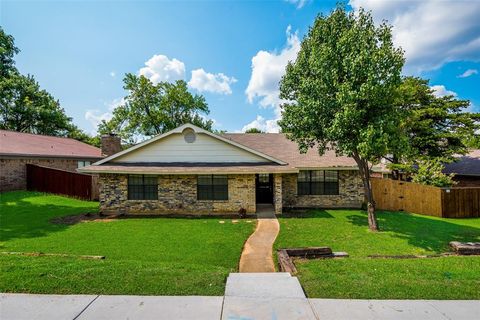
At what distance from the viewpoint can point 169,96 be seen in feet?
119

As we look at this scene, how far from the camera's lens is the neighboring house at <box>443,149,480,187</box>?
68.4 feet

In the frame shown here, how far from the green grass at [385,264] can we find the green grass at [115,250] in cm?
195

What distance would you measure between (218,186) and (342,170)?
7539mm

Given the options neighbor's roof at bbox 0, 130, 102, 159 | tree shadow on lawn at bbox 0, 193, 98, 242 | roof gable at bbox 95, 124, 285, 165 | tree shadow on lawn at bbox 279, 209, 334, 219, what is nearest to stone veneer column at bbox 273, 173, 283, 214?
tree shadow on lawn at bbox 279, 209, 334, 219

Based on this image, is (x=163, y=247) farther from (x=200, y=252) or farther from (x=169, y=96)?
(x=169, y=96)

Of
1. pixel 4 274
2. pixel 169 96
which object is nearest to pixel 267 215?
pixel 4 274

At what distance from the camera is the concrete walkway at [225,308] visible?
12.4ft

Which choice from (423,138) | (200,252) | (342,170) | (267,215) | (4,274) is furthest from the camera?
(423,138)

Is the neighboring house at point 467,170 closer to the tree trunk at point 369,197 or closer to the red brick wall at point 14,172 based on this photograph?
the tree trunk at point 369,197

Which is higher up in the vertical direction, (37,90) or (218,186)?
(37,90)

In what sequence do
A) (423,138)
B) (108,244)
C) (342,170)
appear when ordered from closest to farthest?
(108,244), (342,170), (423,138)

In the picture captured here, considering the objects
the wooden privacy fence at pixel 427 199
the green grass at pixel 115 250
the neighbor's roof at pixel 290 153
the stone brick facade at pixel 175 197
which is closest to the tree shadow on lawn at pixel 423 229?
the wooden privacy fence at pixel 427 199

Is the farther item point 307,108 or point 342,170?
point 342,170

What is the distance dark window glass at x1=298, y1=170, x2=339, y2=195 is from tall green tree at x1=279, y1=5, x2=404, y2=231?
3.88 m
